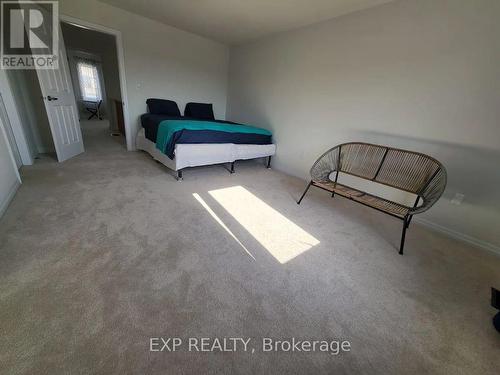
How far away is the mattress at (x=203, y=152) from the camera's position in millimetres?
2682

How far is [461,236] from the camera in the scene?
2068mm

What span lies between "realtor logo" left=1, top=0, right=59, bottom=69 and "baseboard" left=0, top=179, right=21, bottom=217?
4.34 ft

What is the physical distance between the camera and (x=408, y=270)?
1.58m

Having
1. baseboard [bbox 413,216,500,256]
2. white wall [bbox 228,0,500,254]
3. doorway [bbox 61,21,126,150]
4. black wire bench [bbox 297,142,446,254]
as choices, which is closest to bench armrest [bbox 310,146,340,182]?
black wire bench [bbox 297,142,446,254]

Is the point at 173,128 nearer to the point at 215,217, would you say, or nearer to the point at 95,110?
the point at 215,217

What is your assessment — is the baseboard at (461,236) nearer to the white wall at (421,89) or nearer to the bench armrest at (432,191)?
the white wall at (421,89)

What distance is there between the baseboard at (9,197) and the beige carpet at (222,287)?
50 millimetres

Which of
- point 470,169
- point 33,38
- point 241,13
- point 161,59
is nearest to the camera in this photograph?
point 470,169

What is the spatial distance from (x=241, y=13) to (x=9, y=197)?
11.2 feet

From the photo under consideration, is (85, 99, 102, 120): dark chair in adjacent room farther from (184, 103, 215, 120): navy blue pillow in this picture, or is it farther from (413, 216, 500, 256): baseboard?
(413, 216, 500, 256): baseboard

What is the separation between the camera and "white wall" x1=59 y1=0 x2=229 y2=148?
10.3 ft

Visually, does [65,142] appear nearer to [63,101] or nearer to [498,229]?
[63,101]

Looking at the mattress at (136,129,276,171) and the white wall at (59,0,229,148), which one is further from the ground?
the white wall at (59,0,229,148)

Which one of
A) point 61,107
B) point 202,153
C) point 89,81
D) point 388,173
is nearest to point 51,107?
point 61,107
